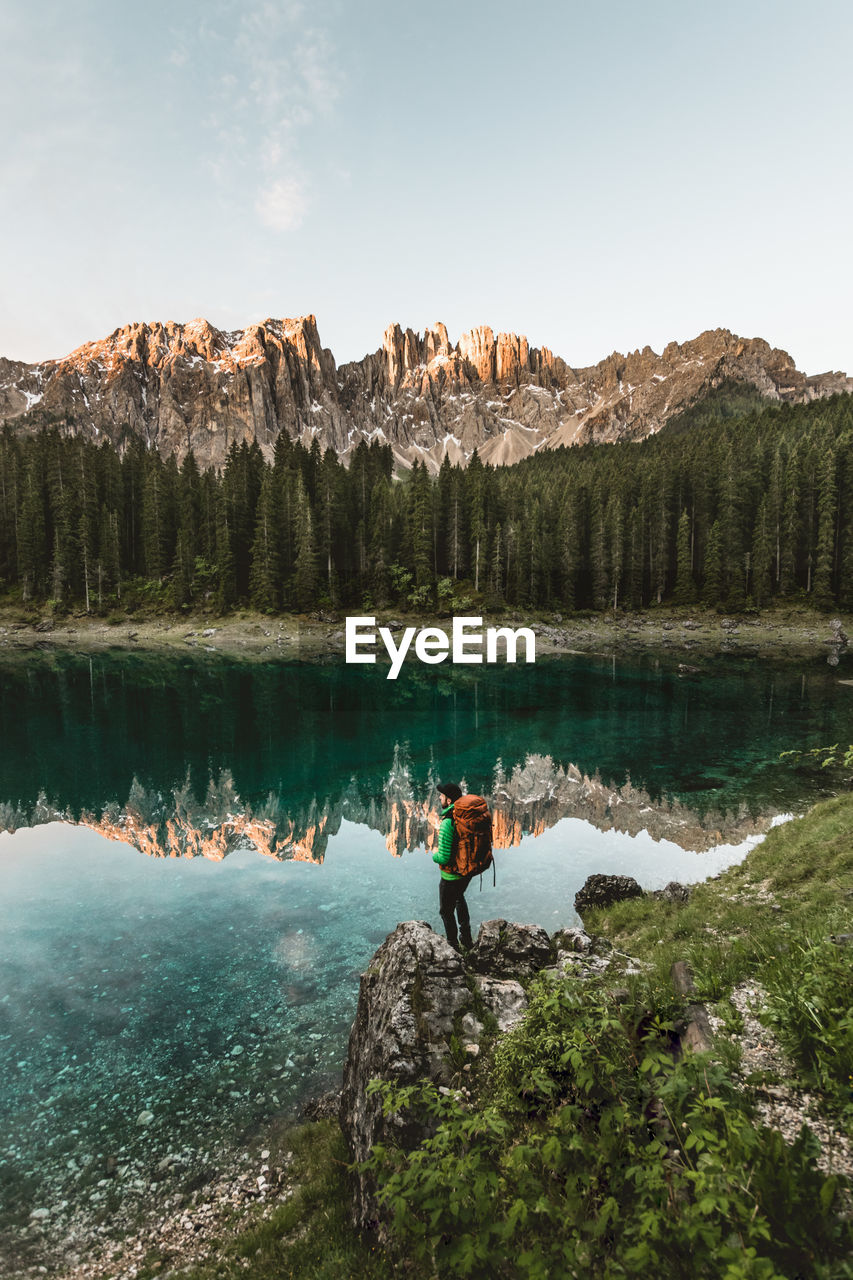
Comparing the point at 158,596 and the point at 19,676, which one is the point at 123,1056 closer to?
the point at 19,676

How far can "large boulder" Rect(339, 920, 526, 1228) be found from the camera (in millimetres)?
Result: 6020

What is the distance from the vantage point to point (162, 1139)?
754 centimetres

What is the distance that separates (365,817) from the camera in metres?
19.9

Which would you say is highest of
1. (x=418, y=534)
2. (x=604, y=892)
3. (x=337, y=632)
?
(x=418, y=534)

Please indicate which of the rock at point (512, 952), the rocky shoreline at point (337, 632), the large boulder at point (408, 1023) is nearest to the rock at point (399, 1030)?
the large boulder at point (408, 1023)

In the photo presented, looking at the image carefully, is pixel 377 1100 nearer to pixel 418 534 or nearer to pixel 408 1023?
pixel 408 1023

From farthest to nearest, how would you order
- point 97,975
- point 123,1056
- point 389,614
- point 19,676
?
point 389,614 → point 19,676 → point 97,975 → point 123,1056

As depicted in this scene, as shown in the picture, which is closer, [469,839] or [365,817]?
[469,839]

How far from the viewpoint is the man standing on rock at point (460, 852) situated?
1000 cm

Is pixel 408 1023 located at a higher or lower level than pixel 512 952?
higher

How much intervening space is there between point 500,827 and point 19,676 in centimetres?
4856

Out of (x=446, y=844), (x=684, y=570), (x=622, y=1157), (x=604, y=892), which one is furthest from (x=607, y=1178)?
(x=684, y=570)

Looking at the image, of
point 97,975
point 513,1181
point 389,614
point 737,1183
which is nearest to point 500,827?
point 97,975

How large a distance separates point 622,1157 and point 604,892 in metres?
9.57
